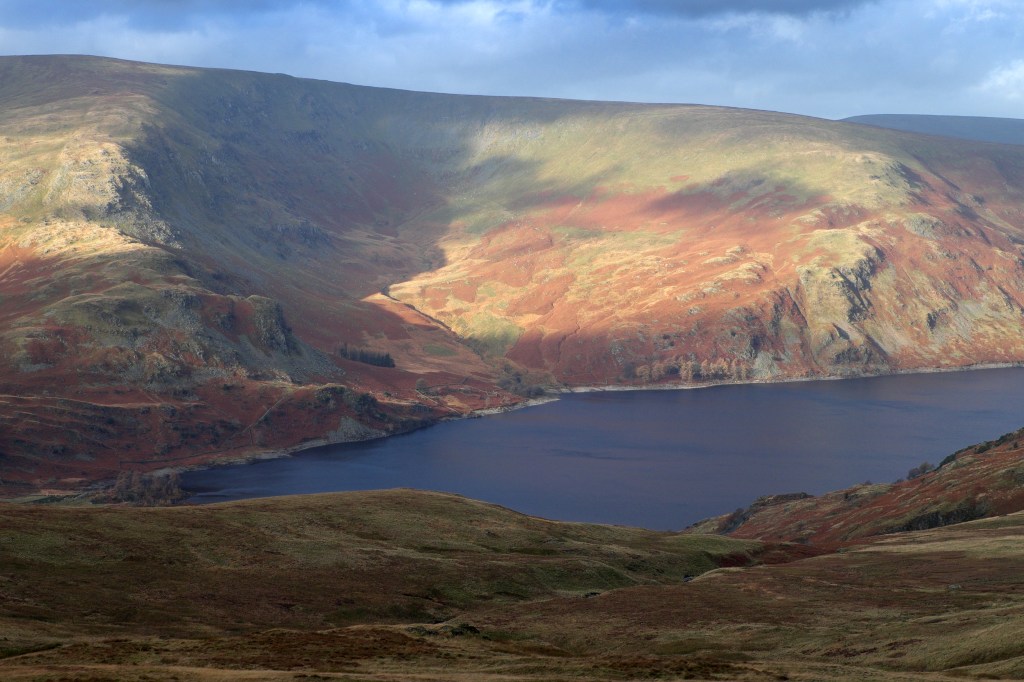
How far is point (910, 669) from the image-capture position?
5650 cm

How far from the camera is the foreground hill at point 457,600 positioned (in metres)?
55.2

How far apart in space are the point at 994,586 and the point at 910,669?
22141 mm

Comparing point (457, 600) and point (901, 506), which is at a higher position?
point (457, 600)

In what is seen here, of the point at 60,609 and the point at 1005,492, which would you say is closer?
the point at 60,609

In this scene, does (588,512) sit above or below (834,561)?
below

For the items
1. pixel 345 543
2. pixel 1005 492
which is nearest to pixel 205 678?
pixel 345 543

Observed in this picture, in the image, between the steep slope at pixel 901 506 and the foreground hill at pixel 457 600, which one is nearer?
the foreground hill at pixel 457 600

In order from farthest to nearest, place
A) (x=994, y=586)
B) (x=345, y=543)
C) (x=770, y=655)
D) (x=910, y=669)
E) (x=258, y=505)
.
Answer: (x=258, y=505) < (x=345, y=543) < (x=994, y=586) < (x=770, y=655) < (x=910, y=669)

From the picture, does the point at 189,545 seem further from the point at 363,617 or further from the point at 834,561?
the point at 834,561

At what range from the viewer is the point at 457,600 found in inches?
3231

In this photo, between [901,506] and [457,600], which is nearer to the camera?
[457,600]

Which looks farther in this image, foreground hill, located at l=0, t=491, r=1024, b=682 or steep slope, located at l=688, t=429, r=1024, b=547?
steep slope, located at l=688, t=429, r=1024, b=547

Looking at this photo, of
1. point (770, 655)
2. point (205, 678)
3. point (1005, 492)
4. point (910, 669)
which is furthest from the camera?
point (1005, 492)

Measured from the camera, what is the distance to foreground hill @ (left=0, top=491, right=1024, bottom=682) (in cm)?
5525
